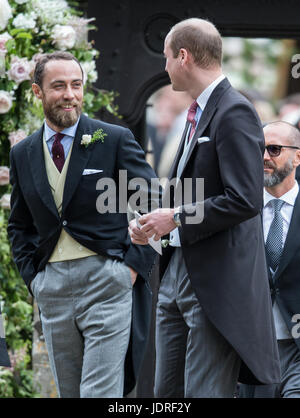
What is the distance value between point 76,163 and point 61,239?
0.38 m

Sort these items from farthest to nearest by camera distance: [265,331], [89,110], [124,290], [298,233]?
[89,110]
[298,233]
[124,290]
[265,331]

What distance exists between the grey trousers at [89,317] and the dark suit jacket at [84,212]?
9cm

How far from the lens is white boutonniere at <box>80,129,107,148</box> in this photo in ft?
16.6

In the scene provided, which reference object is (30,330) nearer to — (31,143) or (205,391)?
(31,143)

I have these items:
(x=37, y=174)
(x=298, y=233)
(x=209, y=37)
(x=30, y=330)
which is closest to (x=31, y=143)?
(x=37, y=174)

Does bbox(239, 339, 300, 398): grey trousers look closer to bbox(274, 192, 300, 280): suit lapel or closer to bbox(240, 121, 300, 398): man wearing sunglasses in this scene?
bbox(240, 121, 300, 398): man wearing sunglasses

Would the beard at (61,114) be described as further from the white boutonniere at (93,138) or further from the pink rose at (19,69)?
the pink rose at (19,69)

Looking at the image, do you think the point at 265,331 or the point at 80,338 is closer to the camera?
the point at 265,331

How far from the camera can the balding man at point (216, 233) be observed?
4410mm

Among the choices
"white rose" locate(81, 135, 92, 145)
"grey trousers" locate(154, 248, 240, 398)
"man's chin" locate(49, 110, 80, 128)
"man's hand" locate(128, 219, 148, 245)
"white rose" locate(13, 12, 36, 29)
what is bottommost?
"grey trousers" locate(154, 248, 240, 398)

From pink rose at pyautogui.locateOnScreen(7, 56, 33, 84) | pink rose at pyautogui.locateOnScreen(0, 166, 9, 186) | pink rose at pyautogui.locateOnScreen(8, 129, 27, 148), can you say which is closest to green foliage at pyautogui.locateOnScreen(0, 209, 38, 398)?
pink rose at pyautogui.locateOnScreen(0, 166, 9, 186)

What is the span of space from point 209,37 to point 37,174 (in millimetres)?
1123

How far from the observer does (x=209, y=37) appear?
4.60 m

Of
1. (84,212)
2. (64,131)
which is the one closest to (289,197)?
(84,212)
